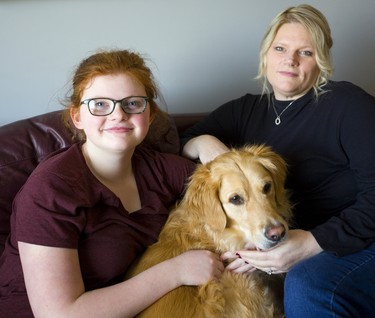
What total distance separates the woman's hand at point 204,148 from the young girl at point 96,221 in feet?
0.91

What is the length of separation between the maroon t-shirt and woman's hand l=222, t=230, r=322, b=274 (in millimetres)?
394

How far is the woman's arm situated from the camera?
1093mm

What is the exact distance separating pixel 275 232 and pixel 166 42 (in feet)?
4.48

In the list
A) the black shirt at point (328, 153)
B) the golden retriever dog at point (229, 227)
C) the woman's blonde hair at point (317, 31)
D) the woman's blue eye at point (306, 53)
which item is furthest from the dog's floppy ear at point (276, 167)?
the woman's blue eye at point (306, 53)

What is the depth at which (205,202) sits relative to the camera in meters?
1.42

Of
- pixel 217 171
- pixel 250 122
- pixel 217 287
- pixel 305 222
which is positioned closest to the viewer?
pixel 217 287

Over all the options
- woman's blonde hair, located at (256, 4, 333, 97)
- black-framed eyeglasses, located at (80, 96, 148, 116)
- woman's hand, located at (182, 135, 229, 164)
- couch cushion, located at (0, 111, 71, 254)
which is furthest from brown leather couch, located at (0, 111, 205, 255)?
woman's blonde hair, located at (256, 4, 333, 97)

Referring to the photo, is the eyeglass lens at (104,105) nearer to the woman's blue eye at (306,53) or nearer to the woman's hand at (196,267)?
the woman's hand at (196,267)

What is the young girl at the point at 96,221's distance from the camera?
3.65 ft

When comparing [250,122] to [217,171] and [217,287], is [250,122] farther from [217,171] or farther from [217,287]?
[217,287]

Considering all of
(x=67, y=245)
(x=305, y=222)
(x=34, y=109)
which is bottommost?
(x=305, y=222)

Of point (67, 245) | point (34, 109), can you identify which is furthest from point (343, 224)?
point (34, 109)

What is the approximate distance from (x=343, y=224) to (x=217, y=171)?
1.65ft

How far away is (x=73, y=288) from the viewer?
3.68 ft
